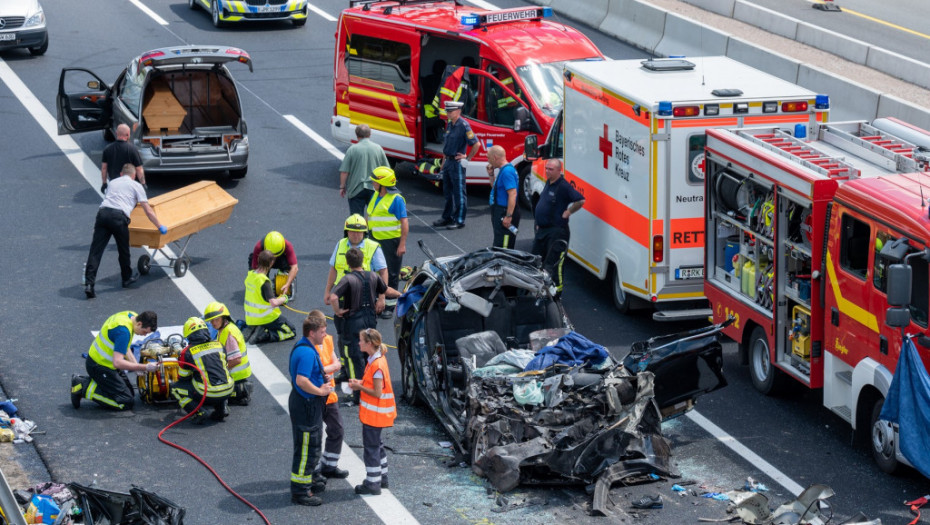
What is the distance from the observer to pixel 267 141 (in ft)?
73.8

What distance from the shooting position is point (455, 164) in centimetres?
1825

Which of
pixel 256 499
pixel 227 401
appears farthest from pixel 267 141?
pixel 256 499

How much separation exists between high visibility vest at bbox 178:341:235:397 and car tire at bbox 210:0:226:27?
17.6 m

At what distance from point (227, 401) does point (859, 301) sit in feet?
19.4

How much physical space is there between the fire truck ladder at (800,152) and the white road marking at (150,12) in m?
19.4

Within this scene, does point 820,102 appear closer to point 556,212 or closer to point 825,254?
point 825,254

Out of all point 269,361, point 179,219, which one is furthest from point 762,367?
point 179,219

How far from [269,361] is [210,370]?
172 cm

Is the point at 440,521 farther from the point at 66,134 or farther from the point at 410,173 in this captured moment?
the point at 66,134

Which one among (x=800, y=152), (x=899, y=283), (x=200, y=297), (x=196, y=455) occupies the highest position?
(x=800, y=152)

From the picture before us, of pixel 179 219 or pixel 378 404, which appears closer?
pixel 378 404

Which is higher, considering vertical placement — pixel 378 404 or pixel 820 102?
pixel 820 102

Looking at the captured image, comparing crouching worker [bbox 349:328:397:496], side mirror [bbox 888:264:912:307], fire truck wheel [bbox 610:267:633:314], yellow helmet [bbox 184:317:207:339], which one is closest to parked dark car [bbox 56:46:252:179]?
fire truck wheel [bbox 610:267:633:314]

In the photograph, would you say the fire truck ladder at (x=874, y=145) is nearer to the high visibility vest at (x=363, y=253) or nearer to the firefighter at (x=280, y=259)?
the high visibility vest at (x=363, y=253)
